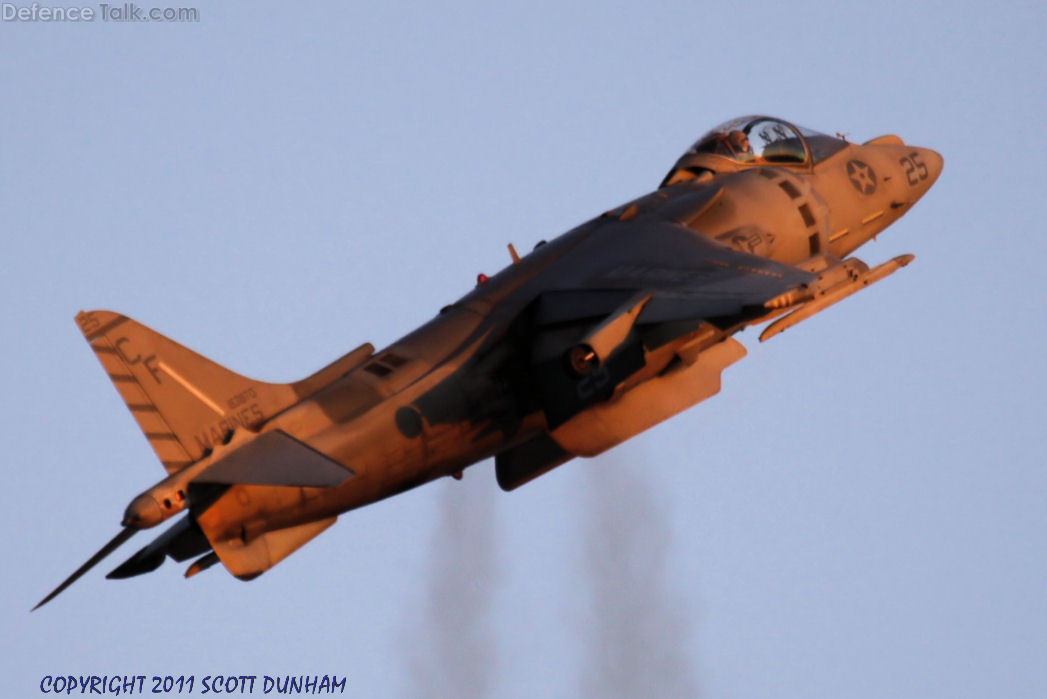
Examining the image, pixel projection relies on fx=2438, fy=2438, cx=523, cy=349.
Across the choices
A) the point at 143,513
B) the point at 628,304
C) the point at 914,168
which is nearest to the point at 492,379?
the point at 628,304

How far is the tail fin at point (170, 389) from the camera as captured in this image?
2856cm

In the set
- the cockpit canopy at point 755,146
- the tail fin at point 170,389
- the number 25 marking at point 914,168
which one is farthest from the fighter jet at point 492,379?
the number 25 marking at point 914,168

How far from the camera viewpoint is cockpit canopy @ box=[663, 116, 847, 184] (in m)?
34.7

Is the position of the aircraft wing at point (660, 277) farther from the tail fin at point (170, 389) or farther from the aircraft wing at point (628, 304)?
the tail fin at point (170, 389)

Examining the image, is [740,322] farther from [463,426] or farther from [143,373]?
[143,373]

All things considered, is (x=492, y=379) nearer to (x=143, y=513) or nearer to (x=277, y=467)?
(x=277, y=467)

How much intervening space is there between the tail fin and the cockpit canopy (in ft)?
27.6

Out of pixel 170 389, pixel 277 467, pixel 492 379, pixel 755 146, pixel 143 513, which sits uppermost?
pixel 755 146

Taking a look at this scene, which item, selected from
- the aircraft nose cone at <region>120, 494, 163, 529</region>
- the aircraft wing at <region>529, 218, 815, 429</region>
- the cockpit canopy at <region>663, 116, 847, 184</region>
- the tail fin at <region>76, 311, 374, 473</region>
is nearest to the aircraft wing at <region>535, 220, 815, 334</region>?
the aircraft wing at <region>529, 218, 815, 429</region>

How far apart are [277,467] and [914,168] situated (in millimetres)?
13317

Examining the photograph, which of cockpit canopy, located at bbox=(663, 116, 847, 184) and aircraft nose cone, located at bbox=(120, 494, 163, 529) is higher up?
cockpit canopy, located at bbox=(663, 116, 847, 184)

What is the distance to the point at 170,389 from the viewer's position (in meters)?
28.8

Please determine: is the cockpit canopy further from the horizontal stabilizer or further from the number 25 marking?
the horizontal stabilizer

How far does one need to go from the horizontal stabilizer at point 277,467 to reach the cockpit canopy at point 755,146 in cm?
862
